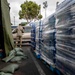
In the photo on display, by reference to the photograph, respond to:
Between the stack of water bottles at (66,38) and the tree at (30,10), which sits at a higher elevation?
the tree at (30,10)

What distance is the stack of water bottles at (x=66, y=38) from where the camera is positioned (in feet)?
13.5

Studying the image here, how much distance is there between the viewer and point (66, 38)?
14.7 feet

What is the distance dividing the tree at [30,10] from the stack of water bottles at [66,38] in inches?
1458

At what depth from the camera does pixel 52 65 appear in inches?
221

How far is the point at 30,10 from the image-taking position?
138ft

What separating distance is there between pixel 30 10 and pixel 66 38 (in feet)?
125

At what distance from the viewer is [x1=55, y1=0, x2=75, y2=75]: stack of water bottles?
4.12 meters

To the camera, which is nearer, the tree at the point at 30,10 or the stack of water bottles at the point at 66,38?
the stack of water bottles at the point at 66,38

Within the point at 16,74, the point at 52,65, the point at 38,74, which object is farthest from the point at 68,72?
the point at 16,74

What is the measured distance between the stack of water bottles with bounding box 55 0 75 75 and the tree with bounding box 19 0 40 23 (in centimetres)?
3704

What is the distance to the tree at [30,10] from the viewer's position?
138 ft

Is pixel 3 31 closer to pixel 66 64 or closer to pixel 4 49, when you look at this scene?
pixel 4 49

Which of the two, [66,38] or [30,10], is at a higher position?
[30,10]

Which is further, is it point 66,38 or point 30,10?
point 30,10
